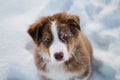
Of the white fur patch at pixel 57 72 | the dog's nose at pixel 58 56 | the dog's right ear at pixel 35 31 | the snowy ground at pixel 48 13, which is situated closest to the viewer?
the dog's nose at pixel 58 56

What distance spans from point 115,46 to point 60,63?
0.87 m

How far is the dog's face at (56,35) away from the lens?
2861 millimetres

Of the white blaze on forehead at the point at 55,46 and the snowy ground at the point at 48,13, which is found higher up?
the white blaze on forehead at the point at 55,46

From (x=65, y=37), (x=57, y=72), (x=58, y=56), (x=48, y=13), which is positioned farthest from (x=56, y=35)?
(x=48, y=13)

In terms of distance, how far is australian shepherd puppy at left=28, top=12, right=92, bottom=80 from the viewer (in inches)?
114

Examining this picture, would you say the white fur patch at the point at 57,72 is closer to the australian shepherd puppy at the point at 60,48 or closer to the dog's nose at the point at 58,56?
the australian shepherd puppy at the point at 60,48

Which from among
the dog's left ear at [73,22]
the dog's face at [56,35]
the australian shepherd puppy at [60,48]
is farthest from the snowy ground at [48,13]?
the dog's left ear at [73,22]

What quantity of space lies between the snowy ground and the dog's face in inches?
25.0

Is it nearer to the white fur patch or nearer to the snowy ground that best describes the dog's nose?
the white fur patch

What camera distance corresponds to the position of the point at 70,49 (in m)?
3.03

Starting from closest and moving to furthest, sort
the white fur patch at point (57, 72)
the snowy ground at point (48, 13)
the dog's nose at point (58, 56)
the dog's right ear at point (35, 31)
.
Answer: the dog's nose at point (58, 56), the dog's right ear at point (35, 31), the white fur patch at point (57, 72), the snowy ground at point (48, 13)

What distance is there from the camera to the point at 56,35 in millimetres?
2885

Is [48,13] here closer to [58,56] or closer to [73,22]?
[73,22]

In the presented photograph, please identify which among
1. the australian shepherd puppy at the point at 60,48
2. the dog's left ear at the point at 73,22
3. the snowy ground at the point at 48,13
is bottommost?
the snowy ground at the point at 48,13
